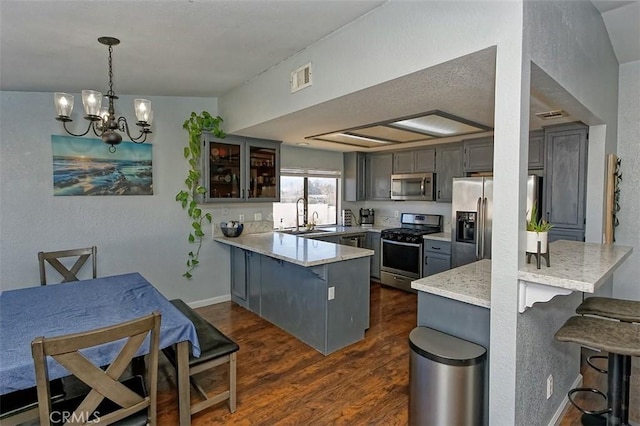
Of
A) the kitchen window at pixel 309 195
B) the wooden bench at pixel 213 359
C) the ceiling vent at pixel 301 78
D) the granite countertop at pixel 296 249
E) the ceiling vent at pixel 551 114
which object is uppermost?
the ceiling vent at pixel 301 78

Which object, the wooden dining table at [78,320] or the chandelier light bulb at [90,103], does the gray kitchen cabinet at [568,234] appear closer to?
the wooden dining table at [78,320]

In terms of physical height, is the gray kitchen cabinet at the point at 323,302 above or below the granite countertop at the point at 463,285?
below

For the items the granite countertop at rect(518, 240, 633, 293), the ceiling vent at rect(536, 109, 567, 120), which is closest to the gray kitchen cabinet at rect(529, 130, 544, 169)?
the ceiling vent at rect(536, 109, 567, 120)

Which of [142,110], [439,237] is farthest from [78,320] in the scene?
[439,237]

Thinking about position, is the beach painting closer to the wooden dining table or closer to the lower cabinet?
the wooden dining table

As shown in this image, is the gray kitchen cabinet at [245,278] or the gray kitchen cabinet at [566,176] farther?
the gray kitchen cabinet at [245,278]

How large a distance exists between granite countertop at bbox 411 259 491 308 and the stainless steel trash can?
27 cm

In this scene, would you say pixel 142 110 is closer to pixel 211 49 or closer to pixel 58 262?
pixel 211 49

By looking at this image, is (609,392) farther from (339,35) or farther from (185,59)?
(185,59)

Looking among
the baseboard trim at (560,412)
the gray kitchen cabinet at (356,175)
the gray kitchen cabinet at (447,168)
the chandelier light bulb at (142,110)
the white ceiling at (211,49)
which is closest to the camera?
the white ceiling at (211,49)

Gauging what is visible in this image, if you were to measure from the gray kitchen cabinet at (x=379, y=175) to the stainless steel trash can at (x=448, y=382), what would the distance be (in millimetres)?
4030

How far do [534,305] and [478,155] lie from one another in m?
3.01

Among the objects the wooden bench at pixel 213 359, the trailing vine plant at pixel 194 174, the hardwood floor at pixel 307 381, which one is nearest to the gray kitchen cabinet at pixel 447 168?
the hardwood floor at pixel 307 381

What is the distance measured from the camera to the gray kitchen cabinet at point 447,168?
473 cm
